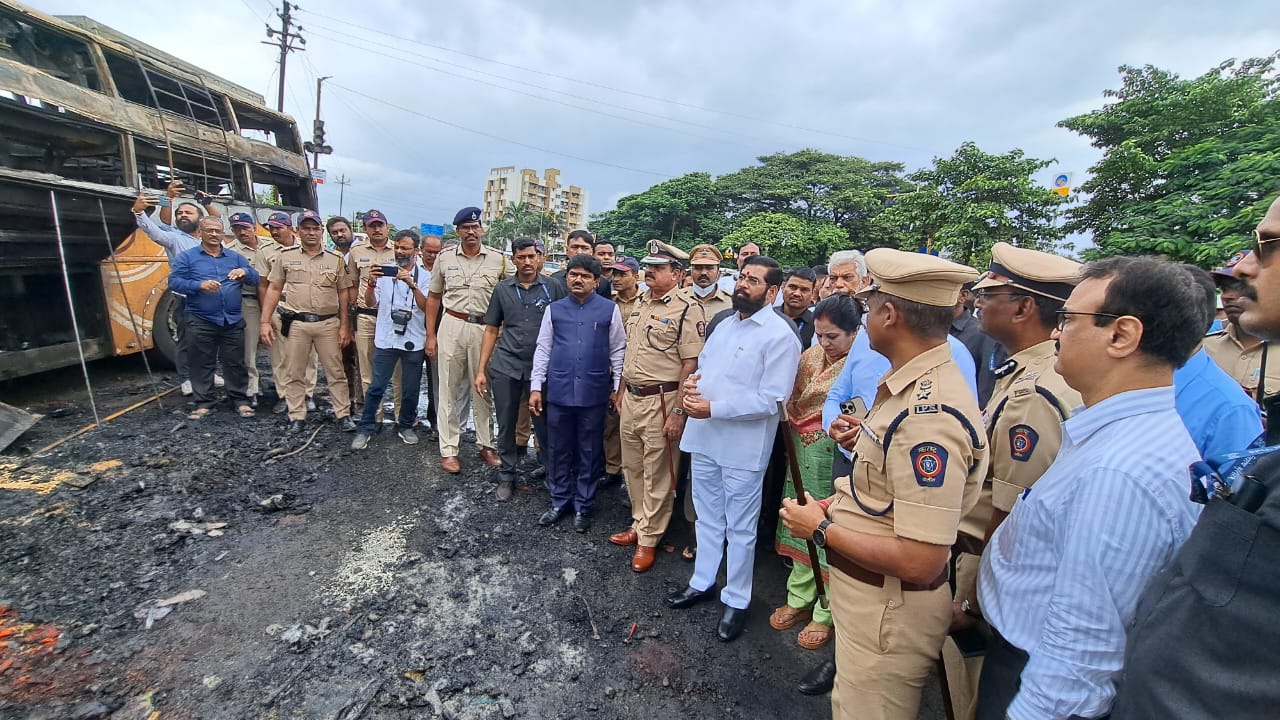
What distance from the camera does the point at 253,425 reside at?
496 cm

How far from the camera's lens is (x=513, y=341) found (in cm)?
403

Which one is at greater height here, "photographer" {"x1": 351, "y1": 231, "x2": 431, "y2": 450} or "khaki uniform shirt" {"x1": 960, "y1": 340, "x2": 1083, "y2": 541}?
"khaki uniform shirt" {"x1": 960, "y1": 340, "x2": 1083, "y2": 541}

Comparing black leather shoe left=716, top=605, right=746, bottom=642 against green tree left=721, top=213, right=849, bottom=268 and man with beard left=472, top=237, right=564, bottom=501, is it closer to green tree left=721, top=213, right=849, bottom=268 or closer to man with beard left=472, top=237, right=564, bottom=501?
man with beard left=472, top=237, right=564, bottom=501

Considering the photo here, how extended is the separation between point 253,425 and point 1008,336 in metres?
6.00

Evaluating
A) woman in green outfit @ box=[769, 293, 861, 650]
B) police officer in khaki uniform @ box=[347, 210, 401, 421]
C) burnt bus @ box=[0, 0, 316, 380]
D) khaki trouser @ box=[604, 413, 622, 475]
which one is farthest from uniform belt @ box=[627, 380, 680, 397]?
burnt bus @ box=[0, 0, 316, 380]

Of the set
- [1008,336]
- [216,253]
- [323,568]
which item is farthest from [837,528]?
[216,253]

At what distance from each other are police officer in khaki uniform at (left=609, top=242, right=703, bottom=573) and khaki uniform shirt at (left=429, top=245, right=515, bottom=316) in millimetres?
1728

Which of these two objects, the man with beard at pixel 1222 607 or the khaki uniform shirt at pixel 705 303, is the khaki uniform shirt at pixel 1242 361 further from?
the khaki uniform shirt at pixel 705 303

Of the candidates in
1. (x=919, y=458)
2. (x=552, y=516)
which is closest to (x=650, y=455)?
(x=552, y=516)

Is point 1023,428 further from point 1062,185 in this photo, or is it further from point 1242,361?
point 1062,185

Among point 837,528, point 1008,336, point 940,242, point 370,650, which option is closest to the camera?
point 837,528

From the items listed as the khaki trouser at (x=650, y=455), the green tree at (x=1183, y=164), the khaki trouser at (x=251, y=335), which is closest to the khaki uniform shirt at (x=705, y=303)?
the khaki trouser at (x=650, y=455)

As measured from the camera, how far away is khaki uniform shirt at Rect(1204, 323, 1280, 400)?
2.21m

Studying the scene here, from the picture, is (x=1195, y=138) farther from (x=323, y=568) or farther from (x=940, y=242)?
(x=323, y=568)
